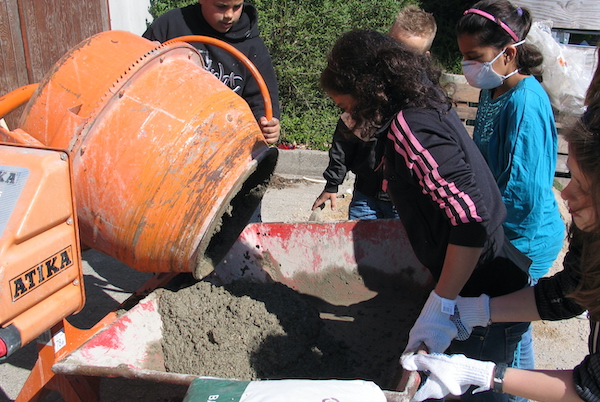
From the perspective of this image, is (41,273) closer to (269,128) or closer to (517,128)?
(269,128)

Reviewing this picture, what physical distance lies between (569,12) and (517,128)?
467 cm

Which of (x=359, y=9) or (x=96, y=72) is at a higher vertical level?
(x=96, y=72)

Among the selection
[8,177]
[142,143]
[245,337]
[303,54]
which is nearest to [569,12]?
[303,54]

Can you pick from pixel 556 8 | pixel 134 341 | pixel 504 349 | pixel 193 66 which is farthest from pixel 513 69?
pixel 556 8

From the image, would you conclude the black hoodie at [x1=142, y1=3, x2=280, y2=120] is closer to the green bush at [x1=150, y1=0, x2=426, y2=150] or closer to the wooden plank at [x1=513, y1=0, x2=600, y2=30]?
the green bush at [x1=150, y1=0, x2=426, y2=150]

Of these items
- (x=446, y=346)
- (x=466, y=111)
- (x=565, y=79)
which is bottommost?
(x=466, y=111)

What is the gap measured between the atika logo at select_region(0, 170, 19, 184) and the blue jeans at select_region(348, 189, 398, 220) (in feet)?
6.97

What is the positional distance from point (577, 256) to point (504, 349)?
0.51 metres

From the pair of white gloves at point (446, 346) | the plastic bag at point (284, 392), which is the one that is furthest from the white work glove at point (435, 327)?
the plastic bag at point (284, 392)

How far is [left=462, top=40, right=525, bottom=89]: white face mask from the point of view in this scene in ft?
8.01

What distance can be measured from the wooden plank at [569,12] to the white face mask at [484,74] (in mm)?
4003

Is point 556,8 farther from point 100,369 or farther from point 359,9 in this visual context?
point 100,369

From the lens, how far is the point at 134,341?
2051mm

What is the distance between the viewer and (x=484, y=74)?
2.47m
